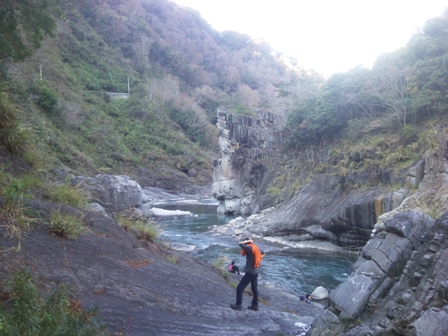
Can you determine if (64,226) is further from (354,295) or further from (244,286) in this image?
(354,295)

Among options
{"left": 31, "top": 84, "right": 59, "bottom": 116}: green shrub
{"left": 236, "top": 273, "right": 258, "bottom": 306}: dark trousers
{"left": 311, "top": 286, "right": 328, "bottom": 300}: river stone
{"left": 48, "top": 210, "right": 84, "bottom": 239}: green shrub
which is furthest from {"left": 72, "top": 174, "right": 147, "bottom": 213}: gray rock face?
{"left": 31, "top": 84, "right": 59, "bottom": 116}: green shrub

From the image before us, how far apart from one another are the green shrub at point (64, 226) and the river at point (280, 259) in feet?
14.1

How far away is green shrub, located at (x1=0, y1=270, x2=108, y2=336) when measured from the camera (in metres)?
3.02

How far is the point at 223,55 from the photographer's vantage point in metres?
92.7

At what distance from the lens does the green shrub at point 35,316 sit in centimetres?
302

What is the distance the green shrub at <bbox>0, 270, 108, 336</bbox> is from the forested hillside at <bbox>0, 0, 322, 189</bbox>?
19.6 metres

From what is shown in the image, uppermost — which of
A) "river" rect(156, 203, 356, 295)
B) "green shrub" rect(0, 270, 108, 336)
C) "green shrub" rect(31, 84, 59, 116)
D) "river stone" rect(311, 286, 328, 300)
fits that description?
"green shrub" rect(31, 84, 59, 116)

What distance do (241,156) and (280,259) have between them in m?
22.2

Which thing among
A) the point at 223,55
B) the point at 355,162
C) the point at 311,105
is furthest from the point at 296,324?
the point at 223,55

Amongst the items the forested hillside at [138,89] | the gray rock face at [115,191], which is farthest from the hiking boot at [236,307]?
the forested hillside at [138,89]

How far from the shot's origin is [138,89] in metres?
61.8

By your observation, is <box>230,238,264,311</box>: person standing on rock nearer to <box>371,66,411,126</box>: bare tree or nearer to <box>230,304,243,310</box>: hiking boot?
<box>230,304,243,310</box>: hiking boot

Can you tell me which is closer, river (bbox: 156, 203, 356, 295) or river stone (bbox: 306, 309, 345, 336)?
river stone (bbox: 306, 309, 345, 336)

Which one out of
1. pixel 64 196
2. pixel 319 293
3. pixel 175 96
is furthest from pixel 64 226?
pixel 175 96
